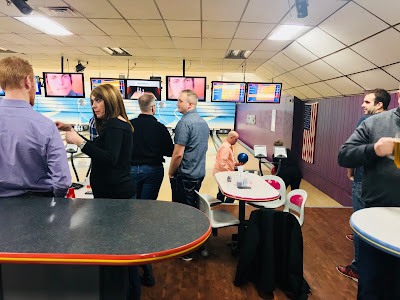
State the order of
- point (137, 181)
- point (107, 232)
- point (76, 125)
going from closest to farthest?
point (107, 232), point (137, 181), point (76, 125)

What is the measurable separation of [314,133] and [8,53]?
6613mm

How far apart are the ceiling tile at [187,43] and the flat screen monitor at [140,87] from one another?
91 cm

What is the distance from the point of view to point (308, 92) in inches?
228

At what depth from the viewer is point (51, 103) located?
1291 centimetres

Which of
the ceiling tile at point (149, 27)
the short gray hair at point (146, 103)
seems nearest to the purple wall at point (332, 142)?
the ceiling tile at point (149, 27)

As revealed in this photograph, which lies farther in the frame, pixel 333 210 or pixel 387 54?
pixel 333 210

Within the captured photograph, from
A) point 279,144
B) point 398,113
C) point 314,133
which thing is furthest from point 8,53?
point 398,113

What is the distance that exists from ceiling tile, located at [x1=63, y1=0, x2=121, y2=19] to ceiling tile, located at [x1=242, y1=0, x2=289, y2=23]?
1.47 meters

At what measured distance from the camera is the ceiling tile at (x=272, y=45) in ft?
14.1

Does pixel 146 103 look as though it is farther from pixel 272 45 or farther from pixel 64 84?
pixel 64 84

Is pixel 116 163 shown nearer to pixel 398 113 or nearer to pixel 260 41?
pixel 398 113

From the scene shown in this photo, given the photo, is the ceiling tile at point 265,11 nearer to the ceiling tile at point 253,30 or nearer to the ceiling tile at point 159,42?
the ceiling tile at point 253,30

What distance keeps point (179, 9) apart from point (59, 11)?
1388 millimetres

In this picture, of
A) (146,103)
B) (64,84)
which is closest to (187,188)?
(146,103)
